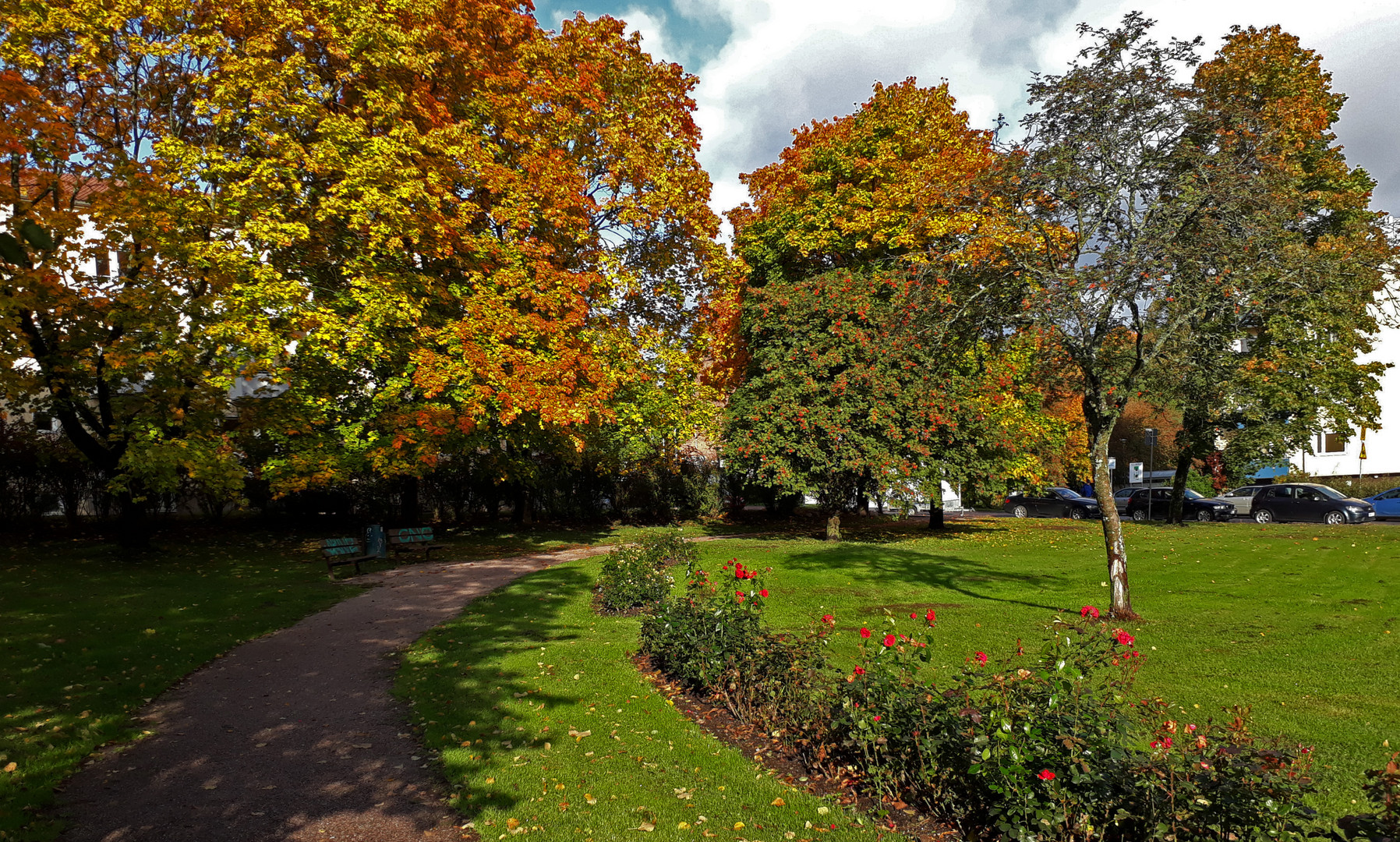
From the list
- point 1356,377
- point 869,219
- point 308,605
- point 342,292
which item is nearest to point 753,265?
point 869,219

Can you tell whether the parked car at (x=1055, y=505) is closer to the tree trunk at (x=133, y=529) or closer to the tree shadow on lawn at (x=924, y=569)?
the tree shadow on lawn at (x=924, y=569)

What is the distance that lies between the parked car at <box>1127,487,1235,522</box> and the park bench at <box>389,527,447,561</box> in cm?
2561

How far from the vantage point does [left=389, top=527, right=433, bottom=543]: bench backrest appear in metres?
A: 17.3

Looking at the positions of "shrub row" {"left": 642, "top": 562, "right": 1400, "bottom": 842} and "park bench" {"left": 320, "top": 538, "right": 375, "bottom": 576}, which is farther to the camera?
"park bench" {"left": 320, "top": 538, "right": 375, "bottom": 576}

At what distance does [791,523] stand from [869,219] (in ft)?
40.1

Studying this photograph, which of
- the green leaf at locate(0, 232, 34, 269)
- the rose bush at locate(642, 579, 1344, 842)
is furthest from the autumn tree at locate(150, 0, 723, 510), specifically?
the green leaf at locate(0, 232, 34, 269)

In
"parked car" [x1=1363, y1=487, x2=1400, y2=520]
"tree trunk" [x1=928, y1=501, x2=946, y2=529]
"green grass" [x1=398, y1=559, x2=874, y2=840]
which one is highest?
"parked car" [x1=1363, y1=487, x2=1400, y2=520]

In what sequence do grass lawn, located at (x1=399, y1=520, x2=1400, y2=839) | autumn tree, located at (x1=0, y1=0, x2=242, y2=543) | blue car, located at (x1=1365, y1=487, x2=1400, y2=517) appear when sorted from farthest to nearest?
blue car, located at (x1=1365, y1=487, x2=1400, y2=517)
autumn tree, located at (x1=0, y1=0, x2=242, y2=543)
grass lawn, located at (x1=399, y1=520, x2=1400, y2=839)

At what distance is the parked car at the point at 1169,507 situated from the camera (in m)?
28.3

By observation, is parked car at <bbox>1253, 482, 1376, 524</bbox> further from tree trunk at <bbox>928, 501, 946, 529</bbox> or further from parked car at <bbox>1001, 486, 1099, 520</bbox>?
tree trunk at <bbox>928, 501, 946, 529</bbox>

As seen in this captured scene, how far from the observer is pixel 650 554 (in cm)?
1273

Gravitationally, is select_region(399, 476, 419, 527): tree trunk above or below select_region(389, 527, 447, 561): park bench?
above

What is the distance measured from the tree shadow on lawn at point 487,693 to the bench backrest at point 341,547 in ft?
15.8

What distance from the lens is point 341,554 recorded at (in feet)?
48.5
